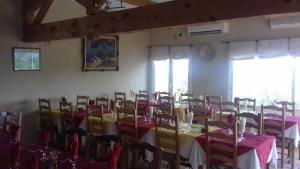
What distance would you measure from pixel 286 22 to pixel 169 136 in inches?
141

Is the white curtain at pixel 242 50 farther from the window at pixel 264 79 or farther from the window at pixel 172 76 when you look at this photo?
the window at pixel 172 76

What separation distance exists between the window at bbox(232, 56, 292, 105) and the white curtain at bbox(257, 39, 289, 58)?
0.47 feet

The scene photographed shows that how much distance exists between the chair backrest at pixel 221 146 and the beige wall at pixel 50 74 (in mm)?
3736

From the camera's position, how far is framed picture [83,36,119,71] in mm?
6656

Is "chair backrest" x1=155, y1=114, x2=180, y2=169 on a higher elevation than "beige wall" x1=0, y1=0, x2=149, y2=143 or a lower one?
lower

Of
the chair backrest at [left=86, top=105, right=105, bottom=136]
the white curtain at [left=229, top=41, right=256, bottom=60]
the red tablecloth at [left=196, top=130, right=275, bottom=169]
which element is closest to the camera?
the red tablecloth at [left=196, top=130, right=275, bottom=169]

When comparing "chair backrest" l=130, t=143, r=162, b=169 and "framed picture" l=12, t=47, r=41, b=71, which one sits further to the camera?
"framed picture" l=12, t=47, r=41, b=71

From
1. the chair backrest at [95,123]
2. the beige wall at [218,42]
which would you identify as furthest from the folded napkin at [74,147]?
the beige wall at [218,42]

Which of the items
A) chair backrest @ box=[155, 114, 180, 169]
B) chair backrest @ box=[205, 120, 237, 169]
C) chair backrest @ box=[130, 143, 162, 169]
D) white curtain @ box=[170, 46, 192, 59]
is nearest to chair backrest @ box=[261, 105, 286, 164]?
chair backrest @ box=[205, 120, 237, 169]

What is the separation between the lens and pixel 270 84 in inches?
A: 254

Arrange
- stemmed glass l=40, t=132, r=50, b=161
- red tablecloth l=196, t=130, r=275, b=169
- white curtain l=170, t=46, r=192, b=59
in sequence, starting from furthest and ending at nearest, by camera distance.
Answer: white curtain l=170, t=46, r=192, b=59, red tablecloth l=196, t=130, r=275, b=169, stemmed glass l=40, t=132, r=50, b=161

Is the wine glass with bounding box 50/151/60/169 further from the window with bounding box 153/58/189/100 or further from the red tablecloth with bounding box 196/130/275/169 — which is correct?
the window with bounding box 153/58/189/100

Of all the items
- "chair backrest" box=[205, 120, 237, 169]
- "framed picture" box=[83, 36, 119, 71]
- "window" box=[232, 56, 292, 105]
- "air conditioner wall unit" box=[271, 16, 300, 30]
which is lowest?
"chair backrest" box=[205, 120, 237, 169]

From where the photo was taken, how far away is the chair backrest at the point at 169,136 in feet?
12.2
